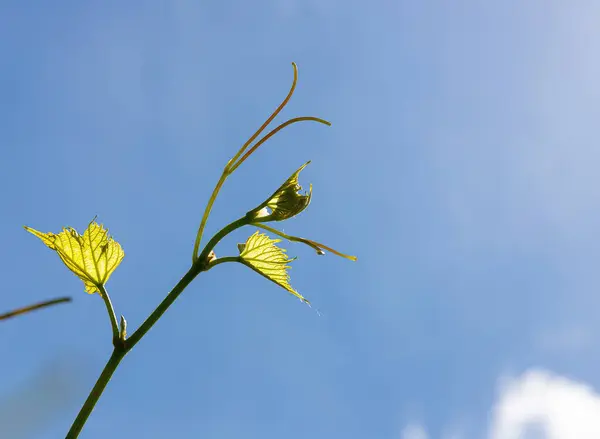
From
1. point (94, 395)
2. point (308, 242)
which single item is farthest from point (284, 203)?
point (94, 395)

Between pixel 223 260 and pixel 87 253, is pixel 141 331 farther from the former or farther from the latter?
pixel 87 253

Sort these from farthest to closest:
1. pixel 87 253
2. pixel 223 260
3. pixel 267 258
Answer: pixel 267 258 → pixel 87 253 → pixel 223 260

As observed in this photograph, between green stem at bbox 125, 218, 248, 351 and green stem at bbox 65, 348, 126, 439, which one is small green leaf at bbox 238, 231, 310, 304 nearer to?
green stem at bbox 125, 218, 248, 351

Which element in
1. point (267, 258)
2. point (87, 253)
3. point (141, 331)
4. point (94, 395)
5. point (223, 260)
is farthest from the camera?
point (267, 258)

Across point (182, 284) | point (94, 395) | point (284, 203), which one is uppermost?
point (284, 203)

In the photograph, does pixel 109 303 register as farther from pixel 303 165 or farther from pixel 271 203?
pixel 303 165

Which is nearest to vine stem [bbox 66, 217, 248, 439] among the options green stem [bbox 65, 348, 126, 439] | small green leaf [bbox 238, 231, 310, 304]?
green stem [bbox 65, 348, 126, 439]

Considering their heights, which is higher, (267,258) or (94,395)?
(267,258)
